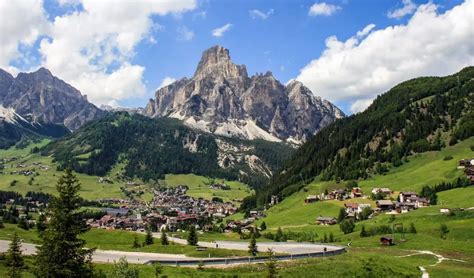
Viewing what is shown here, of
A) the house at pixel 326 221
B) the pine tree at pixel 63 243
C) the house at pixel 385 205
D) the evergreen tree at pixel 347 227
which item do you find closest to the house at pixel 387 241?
the evergreen tree at pixel 347 227

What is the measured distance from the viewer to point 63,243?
4338 cm

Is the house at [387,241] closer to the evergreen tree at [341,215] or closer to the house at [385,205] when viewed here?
the evergreen tree at [341,215]

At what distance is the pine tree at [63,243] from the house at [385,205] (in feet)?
541

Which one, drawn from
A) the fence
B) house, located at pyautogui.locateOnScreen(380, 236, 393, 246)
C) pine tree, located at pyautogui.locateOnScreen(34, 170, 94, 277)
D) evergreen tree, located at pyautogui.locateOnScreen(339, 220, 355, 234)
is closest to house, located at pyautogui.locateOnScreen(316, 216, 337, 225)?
evergreen tree, located at pyautogui.locateOnScreen(339, 220, 355, 234)

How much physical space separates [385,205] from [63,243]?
554 ft

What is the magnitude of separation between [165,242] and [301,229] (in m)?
78.3

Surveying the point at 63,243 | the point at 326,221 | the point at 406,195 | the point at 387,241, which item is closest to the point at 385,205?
the point at 406,195

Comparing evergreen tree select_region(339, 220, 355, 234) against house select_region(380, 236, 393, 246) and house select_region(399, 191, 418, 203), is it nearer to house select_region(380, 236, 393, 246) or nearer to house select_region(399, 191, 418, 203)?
house select_region(380, 236, 393, 246)

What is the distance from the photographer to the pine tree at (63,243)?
43.0 m

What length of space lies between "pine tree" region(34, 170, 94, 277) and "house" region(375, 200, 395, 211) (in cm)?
16480

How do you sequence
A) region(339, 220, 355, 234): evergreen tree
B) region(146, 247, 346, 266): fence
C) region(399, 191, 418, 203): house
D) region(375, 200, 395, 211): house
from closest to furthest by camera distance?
region(146, 247, 346, 266): fence → region(339, 220, 355, 234): evergreen tree → region(375, 200, 395, 211): house → region(399, 191, 418, 203): house

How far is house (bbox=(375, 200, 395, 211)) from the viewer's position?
189m

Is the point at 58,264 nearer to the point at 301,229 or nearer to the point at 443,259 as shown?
the point at 443,259

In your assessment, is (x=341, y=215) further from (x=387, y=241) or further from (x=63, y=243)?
(x=63, y=243)
